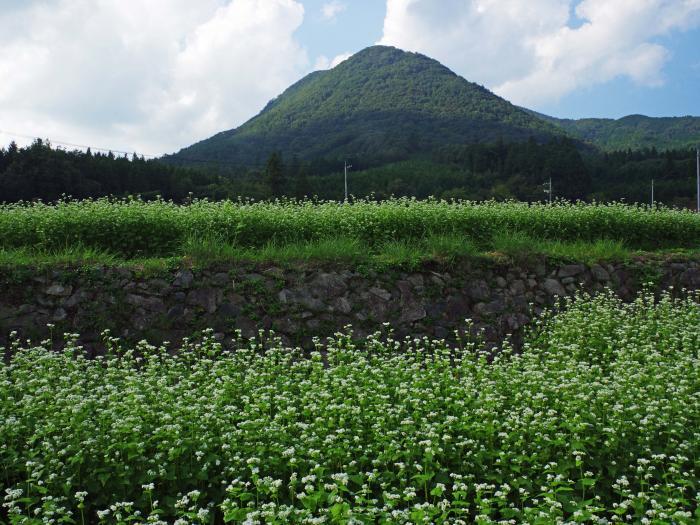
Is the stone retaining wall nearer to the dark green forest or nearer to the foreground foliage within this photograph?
the foreground foliage

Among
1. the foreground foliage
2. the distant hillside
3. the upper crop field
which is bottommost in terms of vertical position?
the foreground foliage

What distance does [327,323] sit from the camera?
827cm

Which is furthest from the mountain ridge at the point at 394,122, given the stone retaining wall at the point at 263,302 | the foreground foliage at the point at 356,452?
the foreground foliage at the point at 356,452

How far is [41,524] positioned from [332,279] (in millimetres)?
5771

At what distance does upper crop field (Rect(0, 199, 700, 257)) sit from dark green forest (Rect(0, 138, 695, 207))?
18.6 meters

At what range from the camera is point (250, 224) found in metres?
9.76

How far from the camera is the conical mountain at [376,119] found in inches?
2827

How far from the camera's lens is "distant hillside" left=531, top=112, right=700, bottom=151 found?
269 feet

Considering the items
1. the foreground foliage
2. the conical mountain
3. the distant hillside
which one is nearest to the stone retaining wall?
the foreground foliage

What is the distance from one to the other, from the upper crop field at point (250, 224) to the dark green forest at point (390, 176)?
61.1 ft

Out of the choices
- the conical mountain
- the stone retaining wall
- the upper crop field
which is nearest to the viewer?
the stone retaining wall

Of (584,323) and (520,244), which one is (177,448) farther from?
(520,244)

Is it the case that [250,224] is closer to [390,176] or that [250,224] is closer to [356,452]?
[356,452]

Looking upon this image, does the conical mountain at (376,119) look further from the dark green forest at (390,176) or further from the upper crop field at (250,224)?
the upper crop field at (250,224)
